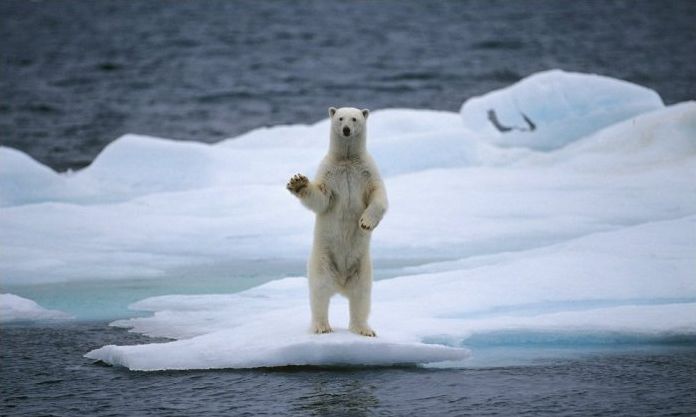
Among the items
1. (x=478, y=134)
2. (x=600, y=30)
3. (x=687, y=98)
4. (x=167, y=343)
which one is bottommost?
(x=167, y=343)

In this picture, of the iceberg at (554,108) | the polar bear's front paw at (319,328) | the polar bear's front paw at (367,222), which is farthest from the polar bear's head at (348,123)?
the iceberg at (554,108)

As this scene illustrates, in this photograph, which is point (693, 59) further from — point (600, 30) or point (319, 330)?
point (319, 330)

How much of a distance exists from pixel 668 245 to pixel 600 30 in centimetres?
4278

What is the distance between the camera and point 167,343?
740cm

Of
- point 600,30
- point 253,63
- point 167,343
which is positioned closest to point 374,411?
point 167,343

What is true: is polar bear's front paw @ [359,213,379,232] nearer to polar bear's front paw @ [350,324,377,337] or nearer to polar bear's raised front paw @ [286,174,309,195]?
polar bear's raised front paw @ [286,174,309,195]

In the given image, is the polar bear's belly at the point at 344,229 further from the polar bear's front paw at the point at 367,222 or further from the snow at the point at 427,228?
the snow at the point at 427,228

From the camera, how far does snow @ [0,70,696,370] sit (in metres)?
7.49

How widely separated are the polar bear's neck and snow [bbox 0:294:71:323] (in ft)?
9.07

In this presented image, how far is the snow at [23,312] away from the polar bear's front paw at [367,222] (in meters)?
2.96

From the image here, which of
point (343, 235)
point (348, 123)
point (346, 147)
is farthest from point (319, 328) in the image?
point (348, 123)

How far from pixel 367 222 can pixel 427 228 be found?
4588 mm

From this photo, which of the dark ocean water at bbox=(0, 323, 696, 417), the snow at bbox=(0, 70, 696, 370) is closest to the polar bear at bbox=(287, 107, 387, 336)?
the snow at bbox=(0, 70, 696, 370)

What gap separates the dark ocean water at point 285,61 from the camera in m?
28.9
